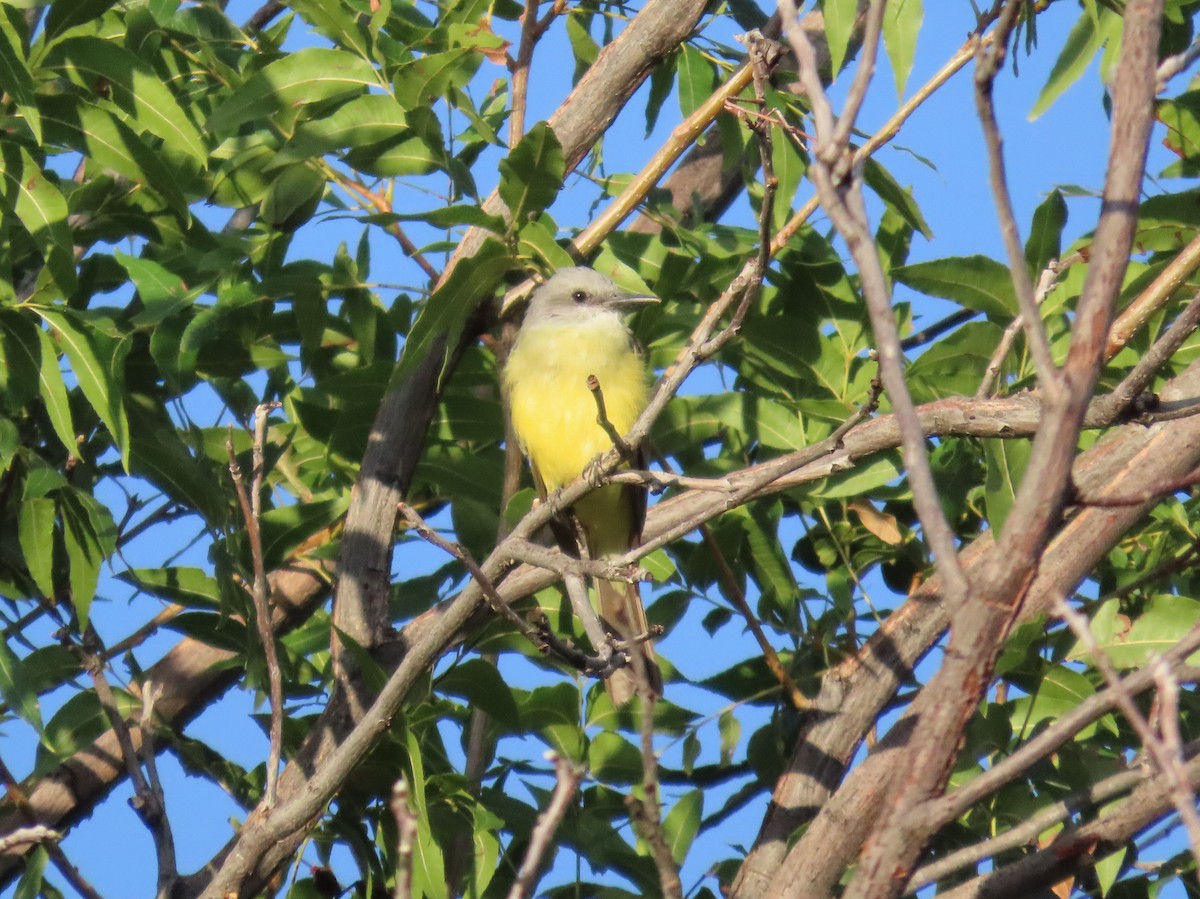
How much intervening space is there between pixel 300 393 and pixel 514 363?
0.89 m

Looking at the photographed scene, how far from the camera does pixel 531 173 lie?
3.75 metres

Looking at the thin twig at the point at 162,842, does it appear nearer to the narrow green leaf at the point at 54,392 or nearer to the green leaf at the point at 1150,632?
the narrow green leaf at the point at 54,392

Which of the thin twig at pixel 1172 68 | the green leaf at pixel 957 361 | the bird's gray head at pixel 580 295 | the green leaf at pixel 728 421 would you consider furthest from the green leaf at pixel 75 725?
the thin twig at pixel 1172 68

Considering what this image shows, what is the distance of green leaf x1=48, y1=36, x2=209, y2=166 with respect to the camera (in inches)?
158

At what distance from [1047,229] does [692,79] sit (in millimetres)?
1289

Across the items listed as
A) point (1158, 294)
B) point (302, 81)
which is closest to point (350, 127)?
point (302, 81)

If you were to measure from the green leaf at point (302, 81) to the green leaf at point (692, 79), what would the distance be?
3.72 ft

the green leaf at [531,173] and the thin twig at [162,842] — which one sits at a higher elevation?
the green leaf at [531,173]

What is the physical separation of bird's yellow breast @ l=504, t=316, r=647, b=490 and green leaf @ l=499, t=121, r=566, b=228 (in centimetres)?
153

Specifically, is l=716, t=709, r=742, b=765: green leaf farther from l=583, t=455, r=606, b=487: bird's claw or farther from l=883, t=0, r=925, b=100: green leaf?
l=883, t=0, r=925, b=100: green leaf

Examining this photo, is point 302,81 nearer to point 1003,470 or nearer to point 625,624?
point 1003,470

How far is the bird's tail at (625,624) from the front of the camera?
14.9 feet

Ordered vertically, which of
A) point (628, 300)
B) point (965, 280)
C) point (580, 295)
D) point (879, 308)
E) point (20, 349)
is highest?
point (580, 295)

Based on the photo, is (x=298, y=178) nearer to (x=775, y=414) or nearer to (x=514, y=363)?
(x=514, y=363)
